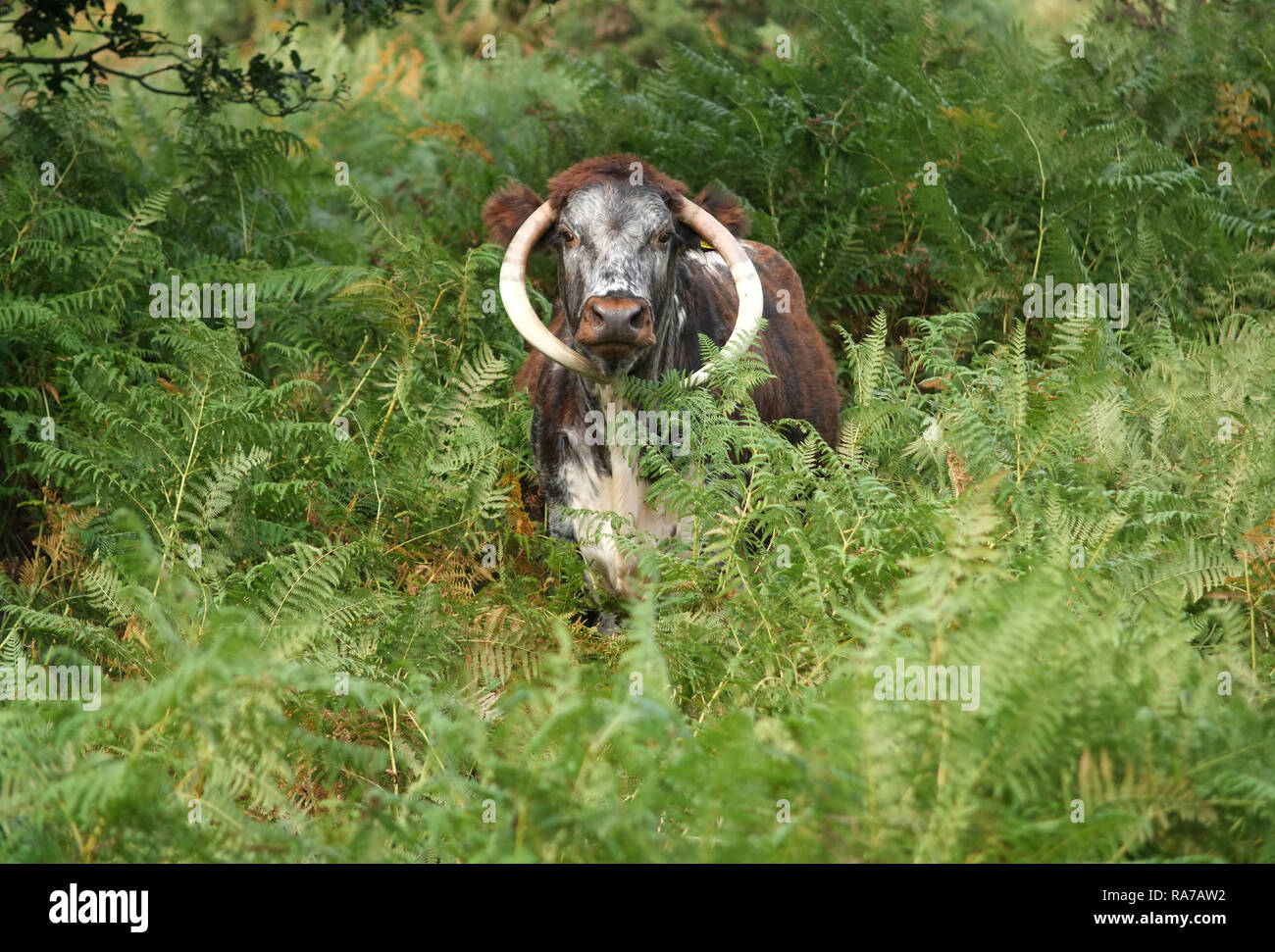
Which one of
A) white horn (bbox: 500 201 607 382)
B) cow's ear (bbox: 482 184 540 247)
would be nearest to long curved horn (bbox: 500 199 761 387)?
white horn (bbox: 500 201 607 382)

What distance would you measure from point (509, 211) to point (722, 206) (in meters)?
1.02

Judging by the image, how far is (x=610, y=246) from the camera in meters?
5.88

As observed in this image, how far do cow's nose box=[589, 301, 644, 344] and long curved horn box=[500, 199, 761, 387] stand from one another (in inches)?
11.3

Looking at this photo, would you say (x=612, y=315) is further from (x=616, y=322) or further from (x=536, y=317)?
(x=536, y=317)

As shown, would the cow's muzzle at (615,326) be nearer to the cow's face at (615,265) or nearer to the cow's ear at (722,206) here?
the cow's face at (615,265)

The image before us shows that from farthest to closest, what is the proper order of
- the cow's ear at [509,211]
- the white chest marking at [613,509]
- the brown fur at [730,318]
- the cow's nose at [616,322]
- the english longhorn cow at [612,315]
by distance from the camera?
1. the cow's ear at [509,211]
2. the brown fur at [730,318]
3. the white chest marking at [613,509]
4. the english longhorn cow at [612,315]
5. the cow's nose at [616,322]

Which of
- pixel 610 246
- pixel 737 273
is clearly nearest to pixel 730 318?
pixel 737 273

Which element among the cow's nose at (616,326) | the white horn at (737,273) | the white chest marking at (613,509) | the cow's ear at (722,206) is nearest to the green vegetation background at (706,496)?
the white chest marking at (613,509)

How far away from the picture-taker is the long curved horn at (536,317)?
226 inches

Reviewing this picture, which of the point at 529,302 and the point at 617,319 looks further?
the point at 529,302

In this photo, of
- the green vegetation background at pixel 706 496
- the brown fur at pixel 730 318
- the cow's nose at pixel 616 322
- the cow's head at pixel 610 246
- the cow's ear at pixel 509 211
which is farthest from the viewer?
the cow's ear at pixel 509 211

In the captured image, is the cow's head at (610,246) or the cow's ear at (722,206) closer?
the cow's head at (610,246)
